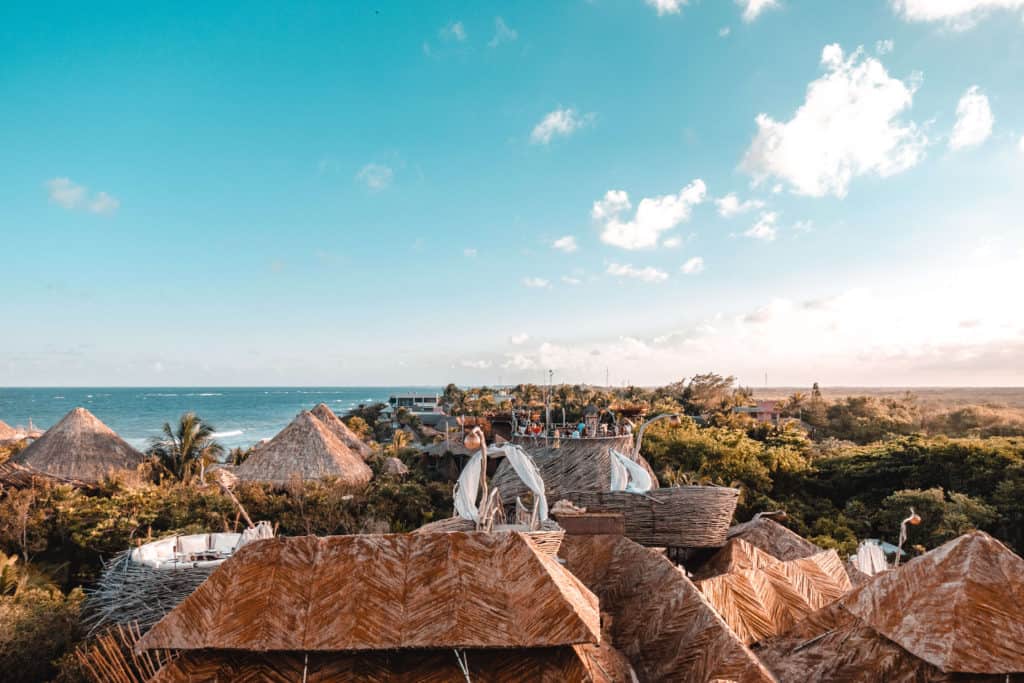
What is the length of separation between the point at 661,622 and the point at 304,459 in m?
17.1

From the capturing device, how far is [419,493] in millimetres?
15312

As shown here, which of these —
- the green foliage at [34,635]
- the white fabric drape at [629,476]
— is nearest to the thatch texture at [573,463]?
the white fabric drape at [629,476]

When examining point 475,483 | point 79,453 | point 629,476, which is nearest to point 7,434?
point 79,453

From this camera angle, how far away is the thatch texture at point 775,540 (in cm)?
971

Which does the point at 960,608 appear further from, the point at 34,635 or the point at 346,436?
the point at 346,436

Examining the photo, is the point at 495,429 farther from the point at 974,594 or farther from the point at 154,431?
the point at 154,431

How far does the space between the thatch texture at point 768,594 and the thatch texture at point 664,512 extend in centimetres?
294

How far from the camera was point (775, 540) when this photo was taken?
1016cm

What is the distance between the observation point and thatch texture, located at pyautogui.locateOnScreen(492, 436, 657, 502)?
11.1 meters

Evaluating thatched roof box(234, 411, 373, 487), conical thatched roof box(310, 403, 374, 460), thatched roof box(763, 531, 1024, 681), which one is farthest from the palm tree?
thatched roof box(763, 531, 1024, 681)

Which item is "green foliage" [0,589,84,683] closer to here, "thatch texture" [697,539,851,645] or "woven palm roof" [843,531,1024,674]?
"thatch texture" [697,539,851,645]

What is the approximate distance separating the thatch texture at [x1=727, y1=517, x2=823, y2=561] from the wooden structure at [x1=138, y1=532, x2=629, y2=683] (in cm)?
799

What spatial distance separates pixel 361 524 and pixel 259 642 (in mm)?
11690

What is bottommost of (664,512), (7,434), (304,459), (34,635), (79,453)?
→ (34,635)
